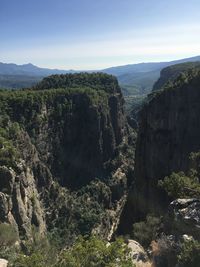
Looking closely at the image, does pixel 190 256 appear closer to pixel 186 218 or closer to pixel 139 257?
pixel 186 218

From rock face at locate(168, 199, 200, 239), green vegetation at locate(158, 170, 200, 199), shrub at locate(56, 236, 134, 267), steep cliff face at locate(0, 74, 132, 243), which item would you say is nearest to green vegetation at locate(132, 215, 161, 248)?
green vegetation at locate(158, 170, 200, 199)

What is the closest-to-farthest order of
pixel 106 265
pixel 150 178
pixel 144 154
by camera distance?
1. pixel 106 265
2. pixel 150 178
3. pixel 144 154

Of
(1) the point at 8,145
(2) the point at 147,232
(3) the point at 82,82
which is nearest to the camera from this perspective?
(2) the point at 147,232

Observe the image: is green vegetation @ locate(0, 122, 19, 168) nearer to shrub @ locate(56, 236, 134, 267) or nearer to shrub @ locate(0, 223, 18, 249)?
shrub @ locate(0, 223, 18, 249)

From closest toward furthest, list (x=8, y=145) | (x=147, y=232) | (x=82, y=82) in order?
1. (x=147, y=232)
2. (x=8, y=145)
3. (x=82, y=82)

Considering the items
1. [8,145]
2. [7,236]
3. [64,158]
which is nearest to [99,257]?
[7,236]

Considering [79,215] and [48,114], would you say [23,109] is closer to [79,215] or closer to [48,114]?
[48,114]

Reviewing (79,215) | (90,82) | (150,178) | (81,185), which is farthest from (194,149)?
(90,82)
